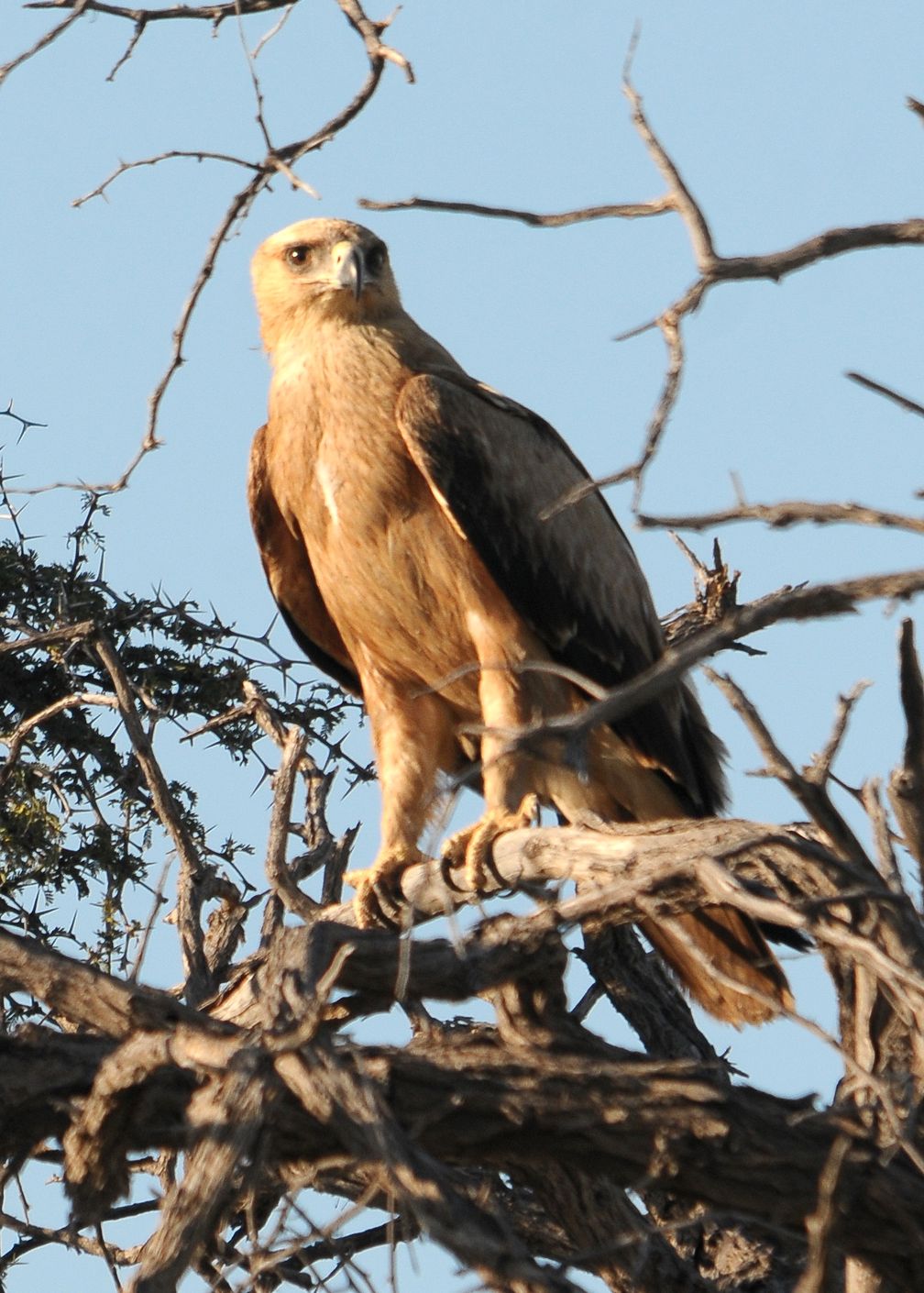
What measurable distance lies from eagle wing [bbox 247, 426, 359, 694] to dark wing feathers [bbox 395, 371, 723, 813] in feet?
2.06

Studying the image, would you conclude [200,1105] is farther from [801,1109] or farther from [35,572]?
[35,572]

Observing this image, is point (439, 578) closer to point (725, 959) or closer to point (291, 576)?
point (291, 576)

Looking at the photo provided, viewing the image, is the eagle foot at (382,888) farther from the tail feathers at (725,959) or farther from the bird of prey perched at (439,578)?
the tail feathers at (725,959)

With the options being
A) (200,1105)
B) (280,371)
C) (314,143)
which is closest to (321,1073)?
(200,1105)

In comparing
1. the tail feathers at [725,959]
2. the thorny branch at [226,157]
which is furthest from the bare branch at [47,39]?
the tail feathers at [725,959]

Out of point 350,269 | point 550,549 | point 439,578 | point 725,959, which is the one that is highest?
point 350,269

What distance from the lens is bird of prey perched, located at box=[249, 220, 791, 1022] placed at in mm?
5859

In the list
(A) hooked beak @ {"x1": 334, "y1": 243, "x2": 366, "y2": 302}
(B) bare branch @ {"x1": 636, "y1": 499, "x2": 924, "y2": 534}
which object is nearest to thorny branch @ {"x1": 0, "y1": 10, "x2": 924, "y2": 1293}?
(B) bare branch @ {"x1": 636, "y1": 499, "x2": 924, "y2": 534}

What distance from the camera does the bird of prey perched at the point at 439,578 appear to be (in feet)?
19.2

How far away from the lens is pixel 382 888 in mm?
5660

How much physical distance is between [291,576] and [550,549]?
938 millimetres

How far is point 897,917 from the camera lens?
3732 millimetres

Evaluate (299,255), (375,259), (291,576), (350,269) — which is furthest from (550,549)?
(299,255)

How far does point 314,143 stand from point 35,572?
7.00 feet
